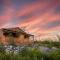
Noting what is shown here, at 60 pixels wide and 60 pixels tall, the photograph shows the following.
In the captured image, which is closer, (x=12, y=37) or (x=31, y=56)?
(x=31, y=56)

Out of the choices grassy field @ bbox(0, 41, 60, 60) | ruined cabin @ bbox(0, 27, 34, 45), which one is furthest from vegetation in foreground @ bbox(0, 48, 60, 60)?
ruined cabin @ bbox(0, 27, 34, 45)

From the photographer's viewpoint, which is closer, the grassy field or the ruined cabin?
the grassy field

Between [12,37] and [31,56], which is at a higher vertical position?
[12,37]

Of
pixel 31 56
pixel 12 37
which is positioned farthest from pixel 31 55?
pixel 12 37

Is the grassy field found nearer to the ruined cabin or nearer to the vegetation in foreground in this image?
the vegetation in foreground

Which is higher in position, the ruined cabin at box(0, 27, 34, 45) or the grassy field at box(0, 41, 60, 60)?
the ruined cabin at box(0, 27, 34, 45)

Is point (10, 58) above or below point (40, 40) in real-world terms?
below

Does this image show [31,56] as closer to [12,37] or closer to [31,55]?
[31,55]

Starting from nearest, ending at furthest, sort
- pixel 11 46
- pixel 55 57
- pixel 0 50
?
pixel 55 57
pixel 0 50
pixel 11 46

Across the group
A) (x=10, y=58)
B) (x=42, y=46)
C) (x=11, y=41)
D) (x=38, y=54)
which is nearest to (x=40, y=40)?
(x=42, y=46)

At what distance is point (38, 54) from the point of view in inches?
275

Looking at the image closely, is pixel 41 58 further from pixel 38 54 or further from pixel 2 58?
pixel 2 58

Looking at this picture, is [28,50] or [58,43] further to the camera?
[58,43]

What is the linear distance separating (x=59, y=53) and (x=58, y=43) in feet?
4.73
